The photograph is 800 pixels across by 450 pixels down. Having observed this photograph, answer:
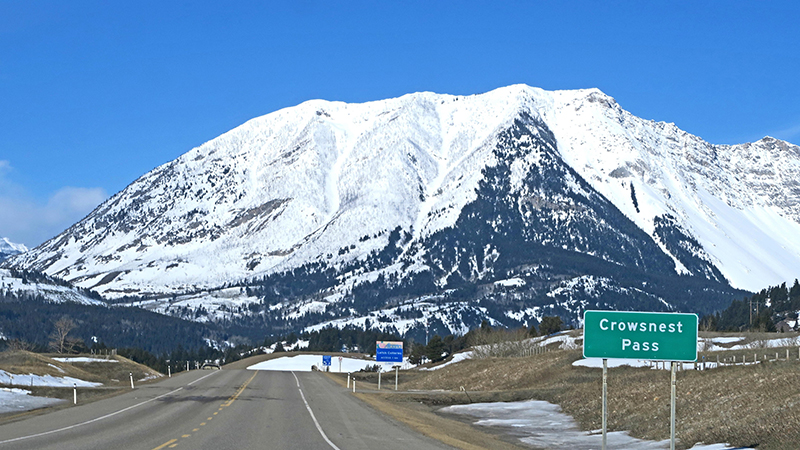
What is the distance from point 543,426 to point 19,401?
29.0 m

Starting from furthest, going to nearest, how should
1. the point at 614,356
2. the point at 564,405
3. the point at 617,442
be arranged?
the point at 564,405 < the point at 617,442 < the point at 614,356

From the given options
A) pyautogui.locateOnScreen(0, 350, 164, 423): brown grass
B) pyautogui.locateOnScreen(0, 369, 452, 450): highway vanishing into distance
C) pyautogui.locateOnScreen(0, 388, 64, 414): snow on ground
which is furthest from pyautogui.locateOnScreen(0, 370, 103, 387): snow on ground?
pyautogui.locateOnScreen(0, 369, 452, 450): highway vanishing into distance

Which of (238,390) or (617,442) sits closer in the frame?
(617,442)

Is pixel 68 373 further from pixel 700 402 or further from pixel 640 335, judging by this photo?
pixel 640 335

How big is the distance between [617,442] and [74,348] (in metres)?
169

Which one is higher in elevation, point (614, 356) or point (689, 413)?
point (614, 356)

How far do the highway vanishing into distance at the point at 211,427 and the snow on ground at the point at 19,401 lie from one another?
2.60 m

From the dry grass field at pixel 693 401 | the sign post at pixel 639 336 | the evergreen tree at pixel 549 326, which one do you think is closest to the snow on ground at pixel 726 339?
the dry grass field at pixel 693 401

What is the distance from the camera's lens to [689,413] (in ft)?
115

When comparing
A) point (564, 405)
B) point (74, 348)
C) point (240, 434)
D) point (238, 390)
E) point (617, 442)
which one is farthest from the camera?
point (74, 348)

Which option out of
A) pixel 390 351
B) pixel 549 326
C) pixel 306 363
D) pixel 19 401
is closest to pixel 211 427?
pixel 19 401

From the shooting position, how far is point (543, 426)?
41.6 meters

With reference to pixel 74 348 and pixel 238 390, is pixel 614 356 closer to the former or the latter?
pixel 238 390

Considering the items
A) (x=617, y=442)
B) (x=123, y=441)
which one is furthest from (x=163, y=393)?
(x=617, y=442)
